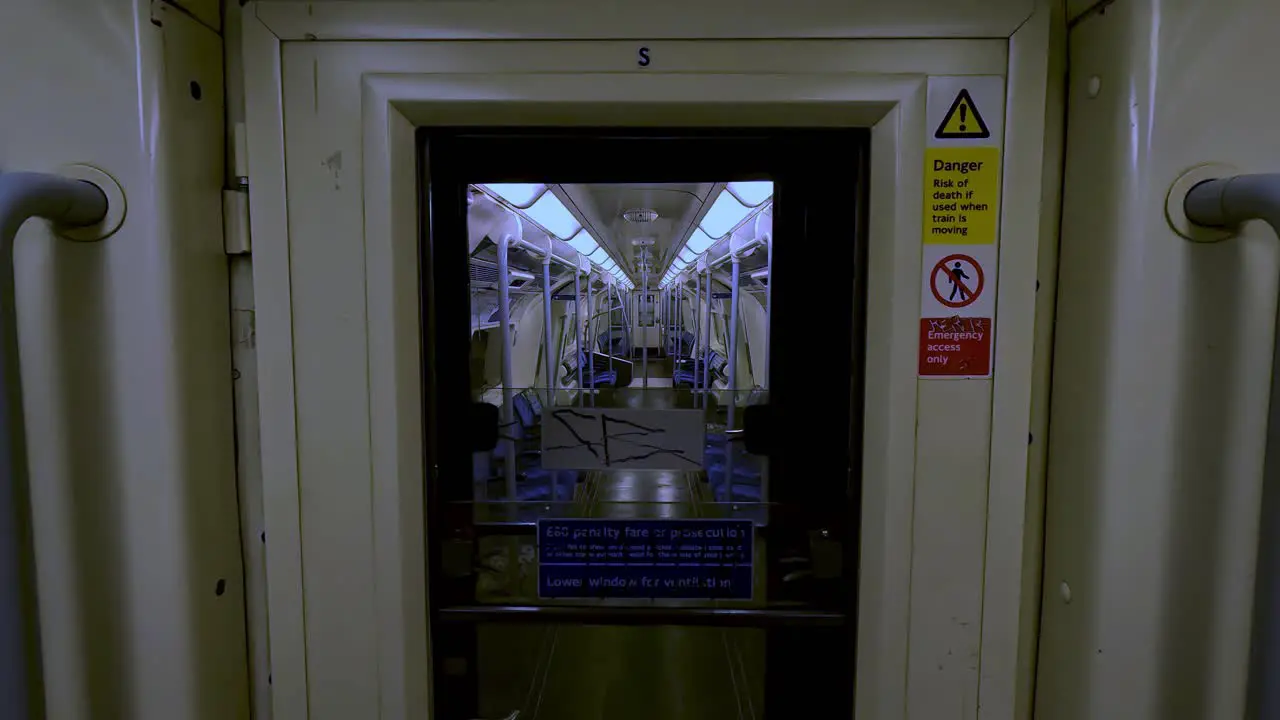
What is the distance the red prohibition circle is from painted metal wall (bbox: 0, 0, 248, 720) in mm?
1278

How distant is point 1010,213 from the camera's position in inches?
39.7

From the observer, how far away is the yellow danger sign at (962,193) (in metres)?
1.01

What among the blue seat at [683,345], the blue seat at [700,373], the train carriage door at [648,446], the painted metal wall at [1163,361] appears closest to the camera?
the painted metal wall at [1163,361]

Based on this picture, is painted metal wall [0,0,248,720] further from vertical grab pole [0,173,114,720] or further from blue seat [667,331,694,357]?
blue seat [667,331,694,357]

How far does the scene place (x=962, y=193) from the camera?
101cm

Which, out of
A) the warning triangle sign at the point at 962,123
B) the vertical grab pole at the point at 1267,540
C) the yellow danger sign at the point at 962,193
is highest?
the warning triangle sign at the point at 962,123

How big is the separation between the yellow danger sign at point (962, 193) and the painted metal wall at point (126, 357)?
1267mm

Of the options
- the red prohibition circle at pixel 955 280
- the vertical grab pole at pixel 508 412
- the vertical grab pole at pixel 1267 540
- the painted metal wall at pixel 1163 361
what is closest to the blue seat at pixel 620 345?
the vertical grab pole at pixel 508 412

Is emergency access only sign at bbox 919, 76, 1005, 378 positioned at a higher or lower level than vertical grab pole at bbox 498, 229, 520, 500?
higher

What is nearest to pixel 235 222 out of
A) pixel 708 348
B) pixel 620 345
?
pixel 708 348

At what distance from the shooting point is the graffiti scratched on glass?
3.79ft

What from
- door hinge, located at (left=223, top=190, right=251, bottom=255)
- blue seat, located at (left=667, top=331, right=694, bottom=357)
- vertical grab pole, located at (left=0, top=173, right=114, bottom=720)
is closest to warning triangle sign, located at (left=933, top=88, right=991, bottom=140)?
door hinge, located at (left=223, top=190, right=251, bottom=255)

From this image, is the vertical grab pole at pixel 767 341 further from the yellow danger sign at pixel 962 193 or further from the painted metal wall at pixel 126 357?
the painted metal wall at pixel 126 357

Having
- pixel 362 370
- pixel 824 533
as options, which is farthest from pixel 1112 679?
pixel 362 370
